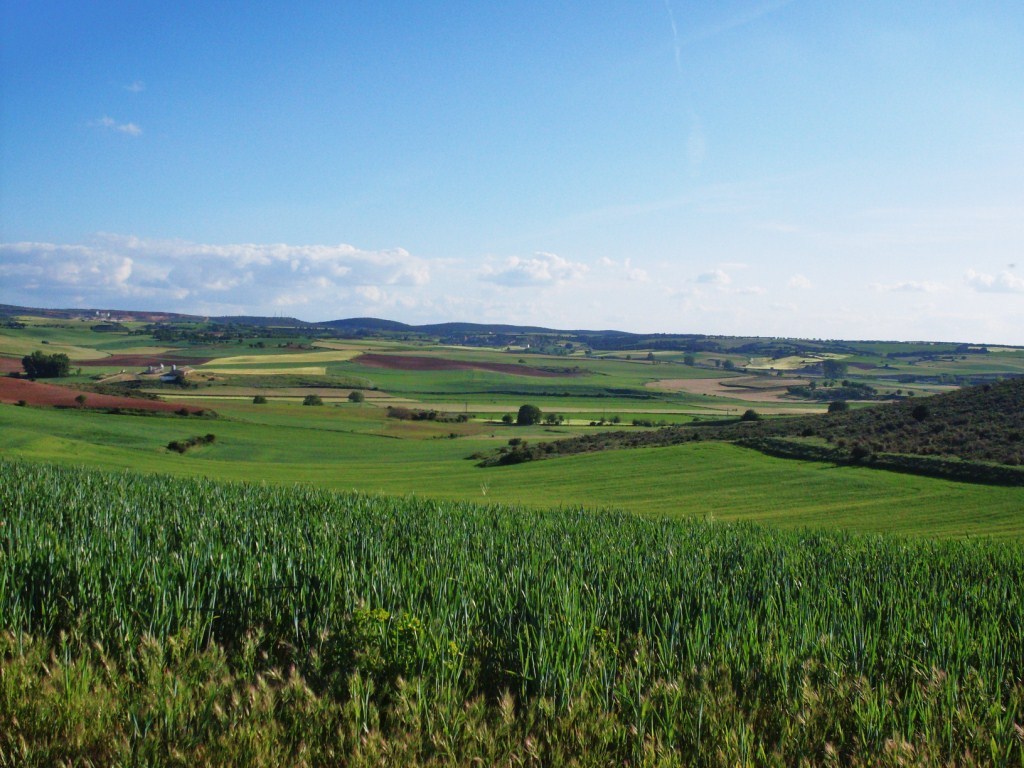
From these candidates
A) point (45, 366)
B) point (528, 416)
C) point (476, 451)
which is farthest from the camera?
point (45, 366)

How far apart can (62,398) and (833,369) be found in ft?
324

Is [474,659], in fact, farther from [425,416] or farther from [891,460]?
[425,416]

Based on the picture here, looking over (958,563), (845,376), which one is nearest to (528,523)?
(958,563)

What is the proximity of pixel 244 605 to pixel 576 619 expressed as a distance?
2566mm

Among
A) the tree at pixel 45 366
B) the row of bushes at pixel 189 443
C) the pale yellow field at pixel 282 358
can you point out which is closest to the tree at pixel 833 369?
the pale yellow field at pixel 282 358

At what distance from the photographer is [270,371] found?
320 ft

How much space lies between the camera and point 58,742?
160 inches

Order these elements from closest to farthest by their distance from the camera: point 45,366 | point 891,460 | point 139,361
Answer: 1. point 891,460
2. point 45,366
3. point 139,361

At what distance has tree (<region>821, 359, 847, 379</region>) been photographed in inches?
4351

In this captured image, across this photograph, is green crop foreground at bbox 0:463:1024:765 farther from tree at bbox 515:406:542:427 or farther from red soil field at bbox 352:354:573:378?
red soil field at bbox 352:354:573:378

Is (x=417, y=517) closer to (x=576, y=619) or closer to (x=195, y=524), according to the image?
(x=195, y=524)

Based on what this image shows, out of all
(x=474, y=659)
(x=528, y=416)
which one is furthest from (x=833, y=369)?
(x=474, y=659)

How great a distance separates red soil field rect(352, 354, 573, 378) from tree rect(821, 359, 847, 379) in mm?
37987

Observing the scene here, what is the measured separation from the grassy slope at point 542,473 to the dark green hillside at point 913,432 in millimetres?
2774
